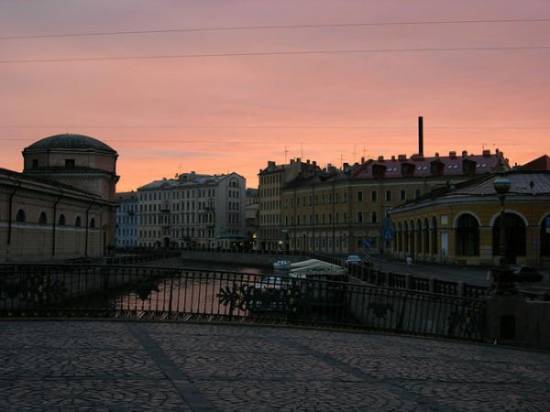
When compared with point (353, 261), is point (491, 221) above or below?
above

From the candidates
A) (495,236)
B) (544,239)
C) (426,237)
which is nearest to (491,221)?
(495,236)

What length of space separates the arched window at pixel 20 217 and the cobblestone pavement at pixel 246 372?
33069 millimetres

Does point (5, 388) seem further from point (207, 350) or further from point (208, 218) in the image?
point (208, 218)

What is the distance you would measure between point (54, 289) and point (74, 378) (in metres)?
8.68

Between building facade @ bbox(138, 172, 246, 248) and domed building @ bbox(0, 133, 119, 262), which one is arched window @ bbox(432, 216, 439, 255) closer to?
domed building @ bbox(0, 133, 119, 262)

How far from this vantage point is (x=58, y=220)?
55.5 m

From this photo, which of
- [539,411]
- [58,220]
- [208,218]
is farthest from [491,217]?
[208,218]

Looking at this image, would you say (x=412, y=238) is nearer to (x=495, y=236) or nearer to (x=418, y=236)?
(x=418, y=236)

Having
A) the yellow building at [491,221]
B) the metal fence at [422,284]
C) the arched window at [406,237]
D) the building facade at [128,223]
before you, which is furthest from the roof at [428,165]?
the building facade at [128,223]

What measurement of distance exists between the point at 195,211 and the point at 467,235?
343ft

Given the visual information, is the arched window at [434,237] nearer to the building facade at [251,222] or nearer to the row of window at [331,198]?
the row of window at [331,198]

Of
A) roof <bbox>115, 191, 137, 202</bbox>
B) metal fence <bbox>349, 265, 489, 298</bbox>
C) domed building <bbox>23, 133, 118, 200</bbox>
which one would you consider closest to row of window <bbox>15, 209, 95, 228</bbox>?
domed building <bbox>23, 133, 118, 200</bbox>

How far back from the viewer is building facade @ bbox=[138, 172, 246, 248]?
490 ft

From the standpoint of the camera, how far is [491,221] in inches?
2048
